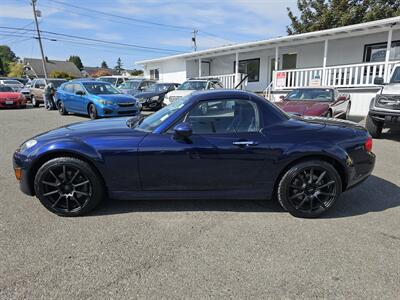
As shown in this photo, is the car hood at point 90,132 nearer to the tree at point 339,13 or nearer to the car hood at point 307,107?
the car hood at point 307,107

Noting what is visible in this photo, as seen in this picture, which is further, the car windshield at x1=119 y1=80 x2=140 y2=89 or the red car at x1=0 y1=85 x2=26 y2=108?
the car windshield at x1=119 y1=80 x2=140 y2=89

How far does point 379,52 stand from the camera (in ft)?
45.0

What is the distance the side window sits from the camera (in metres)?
3.26

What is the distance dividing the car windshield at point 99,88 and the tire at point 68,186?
851 cm

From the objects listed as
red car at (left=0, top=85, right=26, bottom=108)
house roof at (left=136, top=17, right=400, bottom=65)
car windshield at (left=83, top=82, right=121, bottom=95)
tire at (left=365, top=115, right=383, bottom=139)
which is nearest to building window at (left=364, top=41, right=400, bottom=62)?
house roof at (left=136, top=17, right=400, bottom=65)

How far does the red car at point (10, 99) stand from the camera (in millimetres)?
15398

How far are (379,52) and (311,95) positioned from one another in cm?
761

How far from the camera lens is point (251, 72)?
19344 mm

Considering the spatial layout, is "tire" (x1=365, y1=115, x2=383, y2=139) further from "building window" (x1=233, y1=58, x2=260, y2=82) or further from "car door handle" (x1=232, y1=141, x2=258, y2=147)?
"building window" (x1=233, y1=58, x2=260, y2=82)

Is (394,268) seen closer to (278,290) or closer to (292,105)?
(278,290)

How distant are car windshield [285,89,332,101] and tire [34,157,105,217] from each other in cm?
758

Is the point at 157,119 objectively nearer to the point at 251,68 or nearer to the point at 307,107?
the point at 307,107

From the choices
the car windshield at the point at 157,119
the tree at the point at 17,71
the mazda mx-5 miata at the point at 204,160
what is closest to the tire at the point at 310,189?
the mazda mx-5 miata at the point at 204,160

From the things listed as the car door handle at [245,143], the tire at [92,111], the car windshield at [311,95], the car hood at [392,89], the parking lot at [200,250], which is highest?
the car hood at [392,89]
